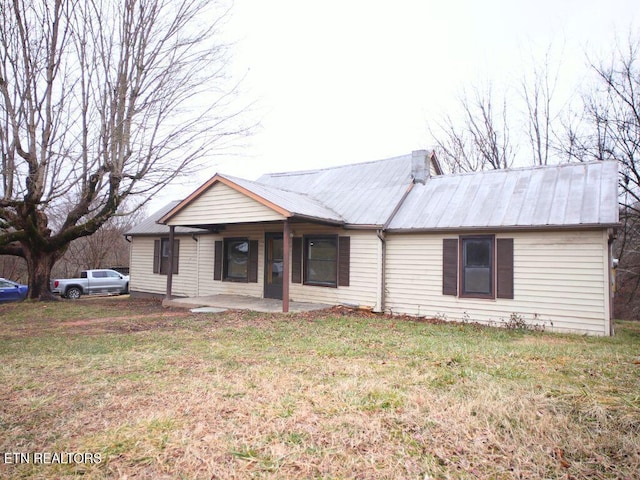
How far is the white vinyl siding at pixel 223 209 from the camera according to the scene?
10.5 metres

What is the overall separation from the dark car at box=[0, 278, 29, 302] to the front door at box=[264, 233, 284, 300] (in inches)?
420

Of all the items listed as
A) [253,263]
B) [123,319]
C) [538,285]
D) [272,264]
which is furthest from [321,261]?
[538,285]

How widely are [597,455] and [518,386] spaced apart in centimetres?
138

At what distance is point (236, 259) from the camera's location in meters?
14.0

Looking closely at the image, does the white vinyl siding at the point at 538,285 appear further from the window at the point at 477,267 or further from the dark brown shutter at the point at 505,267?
the window at the point at 477,267

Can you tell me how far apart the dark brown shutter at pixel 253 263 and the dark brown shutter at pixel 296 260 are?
1.49m

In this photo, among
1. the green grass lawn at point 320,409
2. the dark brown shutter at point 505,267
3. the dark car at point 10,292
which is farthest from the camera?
the dark car at point 10,292

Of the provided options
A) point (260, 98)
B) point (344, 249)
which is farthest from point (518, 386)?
point (260, 98)

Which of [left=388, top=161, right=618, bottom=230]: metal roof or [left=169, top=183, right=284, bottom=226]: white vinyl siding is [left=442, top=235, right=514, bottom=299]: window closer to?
[left=388, top=161, right=618, bottom=230]: metal roof

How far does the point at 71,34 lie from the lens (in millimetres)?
11625

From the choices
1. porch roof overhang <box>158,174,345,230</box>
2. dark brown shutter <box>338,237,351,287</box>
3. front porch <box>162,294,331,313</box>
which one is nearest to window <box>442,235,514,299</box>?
dark brown shutter <box>338,237,351,287</box>

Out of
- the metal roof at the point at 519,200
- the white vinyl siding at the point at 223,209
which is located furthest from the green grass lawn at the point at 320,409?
the white vinyl siding at the point at 223,209

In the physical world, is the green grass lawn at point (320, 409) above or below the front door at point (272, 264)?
below

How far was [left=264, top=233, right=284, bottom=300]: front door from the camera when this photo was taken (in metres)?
13.0
